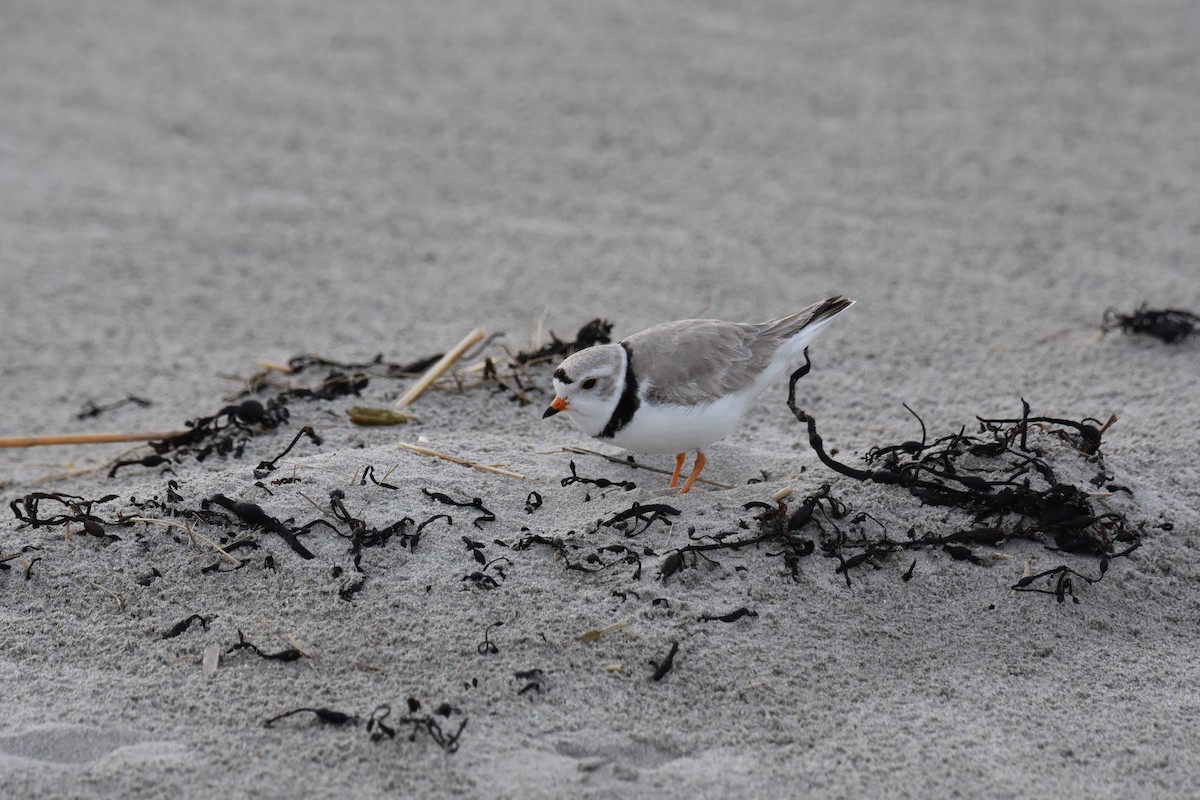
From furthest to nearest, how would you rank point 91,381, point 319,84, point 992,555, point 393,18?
point 393,18 < point 319,84 < point 91,381 < point 992,555

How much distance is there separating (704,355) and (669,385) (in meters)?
0.19

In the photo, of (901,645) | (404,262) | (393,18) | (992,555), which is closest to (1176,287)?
(992,555)

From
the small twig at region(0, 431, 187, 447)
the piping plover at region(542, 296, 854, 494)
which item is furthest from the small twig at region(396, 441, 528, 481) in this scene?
the small twig at region(0, 431, 187, 447)

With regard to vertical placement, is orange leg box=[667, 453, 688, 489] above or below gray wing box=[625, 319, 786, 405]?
below

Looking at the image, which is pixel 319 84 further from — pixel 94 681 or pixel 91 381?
pixel 94 681

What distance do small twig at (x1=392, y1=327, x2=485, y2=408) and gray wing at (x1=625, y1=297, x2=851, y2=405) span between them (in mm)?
976

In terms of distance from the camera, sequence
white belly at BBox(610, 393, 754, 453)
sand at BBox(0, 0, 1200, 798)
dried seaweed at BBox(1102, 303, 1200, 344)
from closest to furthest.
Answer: sand at BBox(0, 0, 1200, 798) → white belly at BBox(610, 393, 754, 453) → dried seaweed at BBox(1102, 303, 1200, 344)

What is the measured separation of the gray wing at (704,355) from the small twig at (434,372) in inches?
38.4

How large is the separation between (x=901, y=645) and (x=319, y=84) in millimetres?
6038

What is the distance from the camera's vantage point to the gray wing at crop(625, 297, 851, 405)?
11.5 feet

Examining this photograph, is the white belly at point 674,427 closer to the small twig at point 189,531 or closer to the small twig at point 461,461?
the small twig at point 461,461

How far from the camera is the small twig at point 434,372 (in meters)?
4.24

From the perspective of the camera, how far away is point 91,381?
16.9 ft

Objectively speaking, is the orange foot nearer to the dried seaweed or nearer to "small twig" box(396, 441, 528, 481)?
"small twig" box(396, 441, 528, 481)
